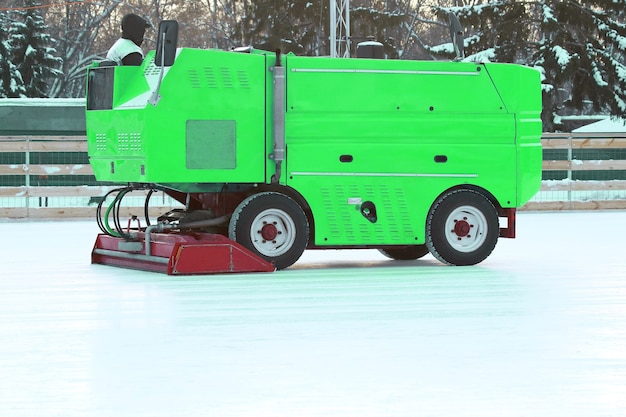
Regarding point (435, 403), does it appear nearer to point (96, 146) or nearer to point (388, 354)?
point (388, 354)

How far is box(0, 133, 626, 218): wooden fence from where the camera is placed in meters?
19.2

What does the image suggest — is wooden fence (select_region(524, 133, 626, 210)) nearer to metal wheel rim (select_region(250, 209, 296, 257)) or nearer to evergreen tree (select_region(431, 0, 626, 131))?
metal wheel rim (select_region(250, 209, 296, 257))

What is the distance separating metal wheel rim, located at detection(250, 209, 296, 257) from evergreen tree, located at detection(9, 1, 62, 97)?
31.5 m

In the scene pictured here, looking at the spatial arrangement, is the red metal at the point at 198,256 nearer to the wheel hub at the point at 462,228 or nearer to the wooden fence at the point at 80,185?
the wheel hub at the point at 462,228

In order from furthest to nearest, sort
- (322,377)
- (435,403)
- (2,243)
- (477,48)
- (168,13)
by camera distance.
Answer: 1. (168,13)
2. (477,48)
3. (2,243)
4. (322,377)
5. (435,403)

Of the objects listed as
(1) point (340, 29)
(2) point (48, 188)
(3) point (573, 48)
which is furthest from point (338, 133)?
(3) point (573, 48)

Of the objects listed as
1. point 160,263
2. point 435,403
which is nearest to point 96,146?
point 160,263

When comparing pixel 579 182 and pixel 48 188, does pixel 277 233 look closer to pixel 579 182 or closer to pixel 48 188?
pixel 48 188

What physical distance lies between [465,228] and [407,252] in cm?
114

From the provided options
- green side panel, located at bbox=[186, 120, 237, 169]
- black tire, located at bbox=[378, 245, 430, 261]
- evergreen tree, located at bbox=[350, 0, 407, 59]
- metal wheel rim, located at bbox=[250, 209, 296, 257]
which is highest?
evergreen tree, located at bbox=[350, 0, 407, 59]

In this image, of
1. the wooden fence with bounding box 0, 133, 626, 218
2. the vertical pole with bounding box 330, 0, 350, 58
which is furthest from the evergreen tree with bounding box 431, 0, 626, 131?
the wooden fence with bounding box 0, 133, 626, 218

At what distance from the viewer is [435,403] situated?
193 inches

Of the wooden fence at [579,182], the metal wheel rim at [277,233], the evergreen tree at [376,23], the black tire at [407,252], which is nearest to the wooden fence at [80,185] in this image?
the wooden fence at [579,182]

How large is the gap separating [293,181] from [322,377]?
542 centimetres
